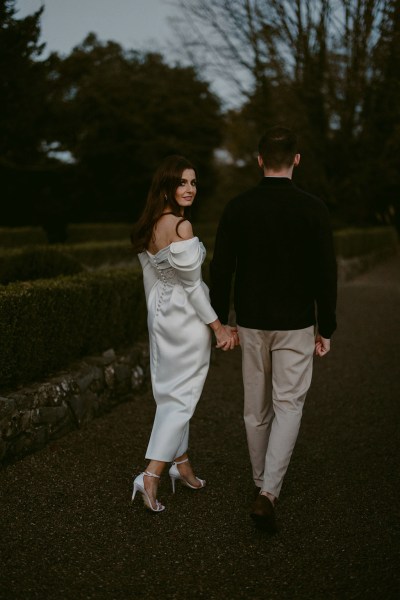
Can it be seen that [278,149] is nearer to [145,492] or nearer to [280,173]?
[280,173]

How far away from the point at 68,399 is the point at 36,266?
1947 mm

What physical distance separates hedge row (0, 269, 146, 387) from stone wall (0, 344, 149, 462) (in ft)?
0.47

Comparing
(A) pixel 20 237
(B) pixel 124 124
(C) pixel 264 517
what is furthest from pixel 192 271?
(B) pixel 124 124

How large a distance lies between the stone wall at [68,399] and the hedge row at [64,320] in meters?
0.14

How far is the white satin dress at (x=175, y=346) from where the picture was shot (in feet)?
12.0

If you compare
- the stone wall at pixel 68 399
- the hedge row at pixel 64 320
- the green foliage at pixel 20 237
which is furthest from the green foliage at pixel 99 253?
the stone wall at pixel 68 399

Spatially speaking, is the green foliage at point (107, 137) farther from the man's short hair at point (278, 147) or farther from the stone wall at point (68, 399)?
the man's short hair at point (278, 147)

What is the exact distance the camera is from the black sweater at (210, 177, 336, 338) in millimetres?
3330

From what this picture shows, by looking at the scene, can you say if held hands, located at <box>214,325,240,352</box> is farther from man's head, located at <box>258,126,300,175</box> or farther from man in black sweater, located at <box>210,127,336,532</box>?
man's head, located at <box>258,126,300,175</box>

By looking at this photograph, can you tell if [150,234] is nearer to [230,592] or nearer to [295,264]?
[295,264]

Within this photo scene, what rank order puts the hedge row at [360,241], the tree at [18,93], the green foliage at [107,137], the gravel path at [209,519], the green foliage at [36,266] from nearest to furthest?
the gravel path at [209,519] < the green foliage at [36,266] < the tree at [18,93] < the hedge row at [360,241] < the green foliage at [107,137]

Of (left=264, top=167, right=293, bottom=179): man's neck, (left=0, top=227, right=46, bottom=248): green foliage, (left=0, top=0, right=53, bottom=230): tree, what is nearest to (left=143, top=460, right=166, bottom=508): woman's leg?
(left=264, top=167, right=293, bottom=179): man's neck

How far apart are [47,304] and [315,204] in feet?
8.56

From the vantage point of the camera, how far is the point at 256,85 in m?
17.3
